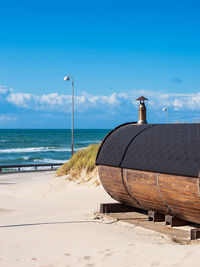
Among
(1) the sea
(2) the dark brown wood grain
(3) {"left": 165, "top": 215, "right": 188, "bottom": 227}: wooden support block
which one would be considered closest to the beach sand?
(3) {"left": 165, "top": 215, "right": 188, "bottom": 227}: wooden support block

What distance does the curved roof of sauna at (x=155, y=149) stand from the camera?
29.3 feet

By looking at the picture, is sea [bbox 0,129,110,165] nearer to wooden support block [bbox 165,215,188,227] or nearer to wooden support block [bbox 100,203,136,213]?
wooden support block [bbox 100,203,136,213]

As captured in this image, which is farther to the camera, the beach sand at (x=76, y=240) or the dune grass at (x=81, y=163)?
the dune grass at (x=81, y=163)

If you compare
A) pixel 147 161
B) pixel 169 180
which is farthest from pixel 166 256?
pixel 147 161

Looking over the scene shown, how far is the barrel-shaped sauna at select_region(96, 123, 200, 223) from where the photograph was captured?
8.75 metres

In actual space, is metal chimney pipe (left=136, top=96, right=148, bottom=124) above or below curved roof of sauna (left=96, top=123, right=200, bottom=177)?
above

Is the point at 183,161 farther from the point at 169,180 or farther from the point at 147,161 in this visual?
the point at 147,161

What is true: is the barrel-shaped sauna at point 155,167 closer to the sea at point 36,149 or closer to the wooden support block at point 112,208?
the wooden support block at point 112,208

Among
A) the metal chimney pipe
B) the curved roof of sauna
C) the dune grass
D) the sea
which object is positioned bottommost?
the sea

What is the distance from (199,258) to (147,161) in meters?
3.43

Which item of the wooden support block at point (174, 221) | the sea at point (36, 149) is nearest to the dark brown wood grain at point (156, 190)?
the wooden support block at point (174, 221)

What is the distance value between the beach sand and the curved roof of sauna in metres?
1.55

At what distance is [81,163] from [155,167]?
1052cm

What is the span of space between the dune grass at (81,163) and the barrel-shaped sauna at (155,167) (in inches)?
287
